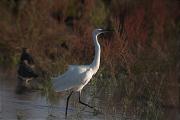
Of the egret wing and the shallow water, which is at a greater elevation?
the egret wing

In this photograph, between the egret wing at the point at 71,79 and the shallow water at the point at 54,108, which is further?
the egret wing at the point at 71,79

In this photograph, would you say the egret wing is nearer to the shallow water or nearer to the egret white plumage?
the egret white plumage

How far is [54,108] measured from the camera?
1345cm

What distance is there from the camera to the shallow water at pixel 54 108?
12242 mm

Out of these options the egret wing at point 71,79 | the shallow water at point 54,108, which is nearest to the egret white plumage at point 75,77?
the egret wing at point 71,79

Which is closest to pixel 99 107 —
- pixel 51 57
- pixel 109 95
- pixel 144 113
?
pixel 109 95

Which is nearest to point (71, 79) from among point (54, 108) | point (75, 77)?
point (75, 77)

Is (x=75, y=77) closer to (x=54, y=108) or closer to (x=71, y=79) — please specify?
(x=71, y=79)

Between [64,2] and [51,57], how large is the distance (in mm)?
3467

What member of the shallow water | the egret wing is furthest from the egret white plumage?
the shallow water

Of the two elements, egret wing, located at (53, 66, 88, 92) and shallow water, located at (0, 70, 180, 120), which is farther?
egret wing, located at (53, 66, 88, 92)

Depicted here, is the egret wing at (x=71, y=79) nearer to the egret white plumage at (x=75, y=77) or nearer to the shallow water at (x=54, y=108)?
the egret white plumage at (x=75, y=77)

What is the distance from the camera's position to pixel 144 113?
1196cm

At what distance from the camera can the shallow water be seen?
482 inches
